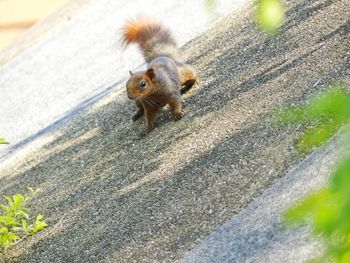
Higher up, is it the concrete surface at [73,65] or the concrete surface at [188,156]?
the concrete surface at [73,65]

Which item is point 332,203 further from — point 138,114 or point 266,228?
point 138,114

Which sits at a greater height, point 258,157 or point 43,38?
point 43,38

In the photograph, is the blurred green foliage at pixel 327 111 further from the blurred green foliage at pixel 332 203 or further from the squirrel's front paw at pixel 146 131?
the squirrel's front paw at pixel 146 131

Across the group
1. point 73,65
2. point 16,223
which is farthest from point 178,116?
point 73,65

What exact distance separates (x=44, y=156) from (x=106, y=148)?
0.81 metres

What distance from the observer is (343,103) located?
0.74 meters

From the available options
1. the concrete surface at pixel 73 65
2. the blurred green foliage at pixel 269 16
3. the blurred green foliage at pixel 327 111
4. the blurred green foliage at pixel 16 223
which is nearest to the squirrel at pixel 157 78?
the blurred green foliage at pixel 16 223

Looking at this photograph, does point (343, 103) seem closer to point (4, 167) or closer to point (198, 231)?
point (198, 231)

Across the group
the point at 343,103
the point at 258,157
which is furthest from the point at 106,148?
the point at 343,103

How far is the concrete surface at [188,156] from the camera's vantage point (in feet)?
11.3

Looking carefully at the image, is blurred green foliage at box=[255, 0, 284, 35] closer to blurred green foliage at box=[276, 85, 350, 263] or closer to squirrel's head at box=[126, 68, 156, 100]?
blurred green foliage at box=[276, 85, 350, 263]

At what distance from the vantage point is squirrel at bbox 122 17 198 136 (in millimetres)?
4605

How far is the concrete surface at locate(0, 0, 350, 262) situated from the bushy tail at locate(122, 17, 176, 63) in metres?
0.30

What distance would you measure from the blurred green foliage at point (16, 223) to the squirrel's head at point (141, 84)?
86 cm
